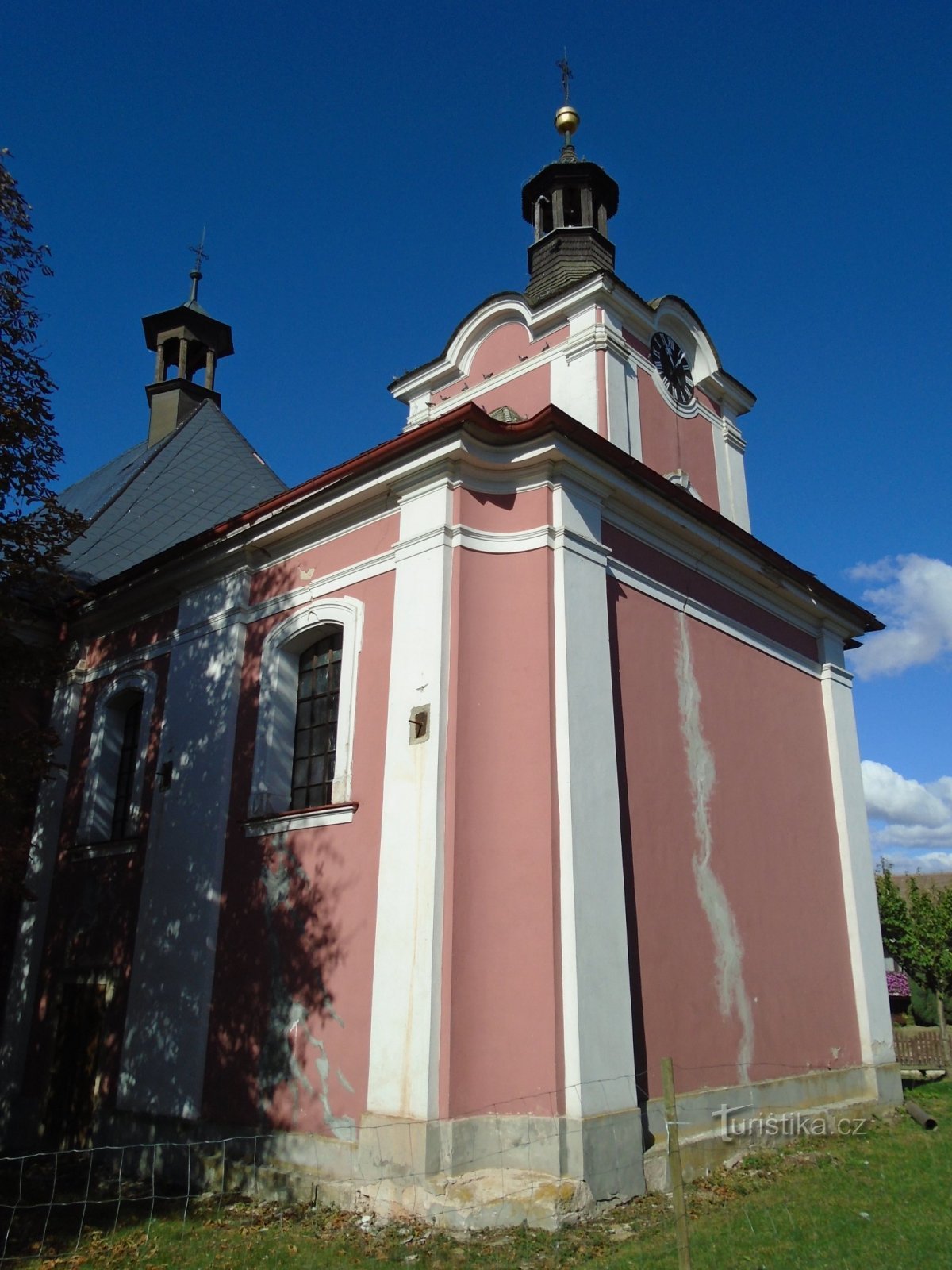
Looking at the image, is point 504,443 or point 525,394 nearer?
point 504,443

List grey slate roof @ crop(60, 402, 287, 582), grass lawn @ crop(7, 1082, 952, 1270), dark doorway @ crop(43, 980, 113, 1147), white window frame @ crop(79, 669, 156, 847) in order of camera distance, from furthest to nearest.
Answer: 1. grey slate roof @ crop(60, 402, 287, 582)
2. white window frame @ crop(79, 669, 156, 847)
3. dark doorway @ crop(43, 980, 113, 1147)
4. grass lawn @ crop(7, 1082, 952, 1270)

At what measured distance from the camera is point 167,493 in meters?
16.2

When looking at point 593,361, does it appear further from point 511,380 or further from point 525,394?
point 511,380

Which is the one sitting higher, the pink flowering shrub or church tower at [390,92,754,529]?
church tower at [390,92,754,529]

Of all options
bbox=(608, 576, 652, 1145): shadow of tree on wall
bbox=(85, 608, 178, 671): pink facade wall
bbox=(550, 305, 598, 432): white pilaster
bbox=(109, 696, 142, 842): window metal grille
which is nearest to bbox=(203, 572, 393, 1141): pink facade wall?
bbox=(608, 576, 652, 1145): shadow of tree on wall

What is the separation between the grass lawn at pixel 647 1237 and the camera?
6.02 m

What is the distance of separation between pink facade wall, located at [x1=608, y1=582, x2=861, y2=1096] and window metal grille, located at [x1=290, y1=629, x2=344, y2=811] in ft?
9.09

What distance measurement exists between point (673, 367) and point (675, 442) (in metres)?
1.25

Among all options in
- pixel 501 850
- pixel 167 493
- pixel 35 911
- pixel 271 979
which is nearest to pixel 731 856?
pixel 501 850

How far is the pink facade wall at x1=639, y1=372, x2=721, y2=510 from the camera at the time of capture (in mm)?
12656

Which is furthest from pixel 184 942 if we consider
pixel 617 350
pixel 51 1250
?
pixel 617 350

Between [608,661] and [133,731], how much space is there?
655 centimetres

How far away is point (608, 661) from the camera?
872 centimetres

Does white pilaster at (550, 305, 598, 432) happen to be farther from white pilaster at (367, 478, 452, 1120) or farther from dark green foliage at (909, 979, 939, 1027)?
dark green foliage at (909, 979, 939, 1027)
